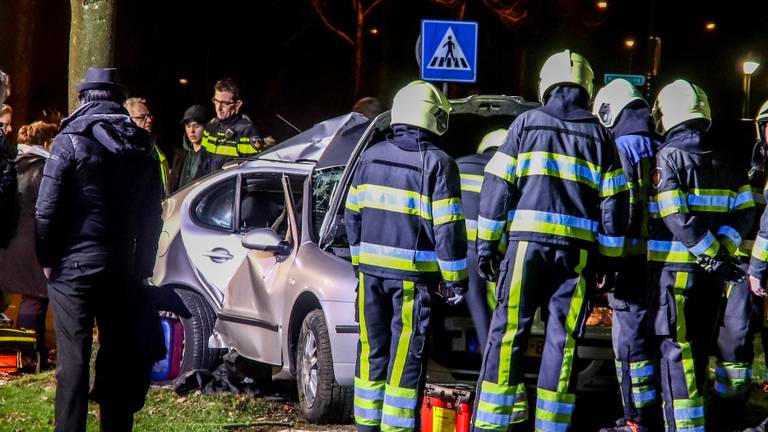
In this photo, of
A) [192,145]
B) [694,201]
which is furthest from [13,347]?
[694,201]

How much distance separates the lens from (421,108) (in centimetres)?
611

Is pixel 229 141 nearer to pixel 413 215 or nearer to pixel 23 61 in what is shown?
pixel 413 215

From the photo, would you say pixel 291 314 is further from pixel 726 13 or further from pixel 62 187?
pixel 726 13

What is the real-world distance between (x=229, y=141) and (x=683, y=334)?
19.1 feet

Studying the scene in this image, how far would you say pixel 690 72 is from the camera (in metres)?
62.3

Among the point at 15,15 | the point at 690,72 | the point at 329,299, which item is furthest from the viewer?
the point at 690,72

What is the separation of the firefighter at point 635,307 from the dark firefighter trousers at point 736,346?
639mm

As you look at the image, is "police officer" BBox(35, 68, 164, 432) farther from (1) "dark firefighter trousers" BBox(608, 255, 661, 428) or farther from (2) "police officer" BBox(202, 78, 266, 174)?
(2) "police officer" BBox(202, 78, 266, 174)

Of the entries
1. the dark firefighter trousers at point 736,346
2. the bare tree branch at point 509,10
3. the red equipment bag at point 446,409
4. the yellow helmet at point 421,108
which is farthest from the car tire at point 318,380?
the bare tree branch at point 509,10

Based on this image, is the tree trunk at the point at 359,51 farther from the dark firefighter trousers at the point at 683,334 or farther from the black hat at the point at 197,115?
the dark firefighter trousers at the point at 683,334

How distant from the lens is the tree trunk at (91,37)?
890 centimetres

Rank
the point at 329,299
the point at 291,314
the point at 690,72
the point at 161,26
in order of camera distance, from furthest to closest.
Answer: the point at 690,72, the point at 161,26, the point at 291,314, the point at 329,299

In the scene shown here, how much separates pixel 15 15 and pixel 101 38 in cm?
1717

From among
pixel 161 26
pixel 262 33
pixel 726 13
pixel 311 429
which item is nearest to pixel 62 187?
pixel 311 429
